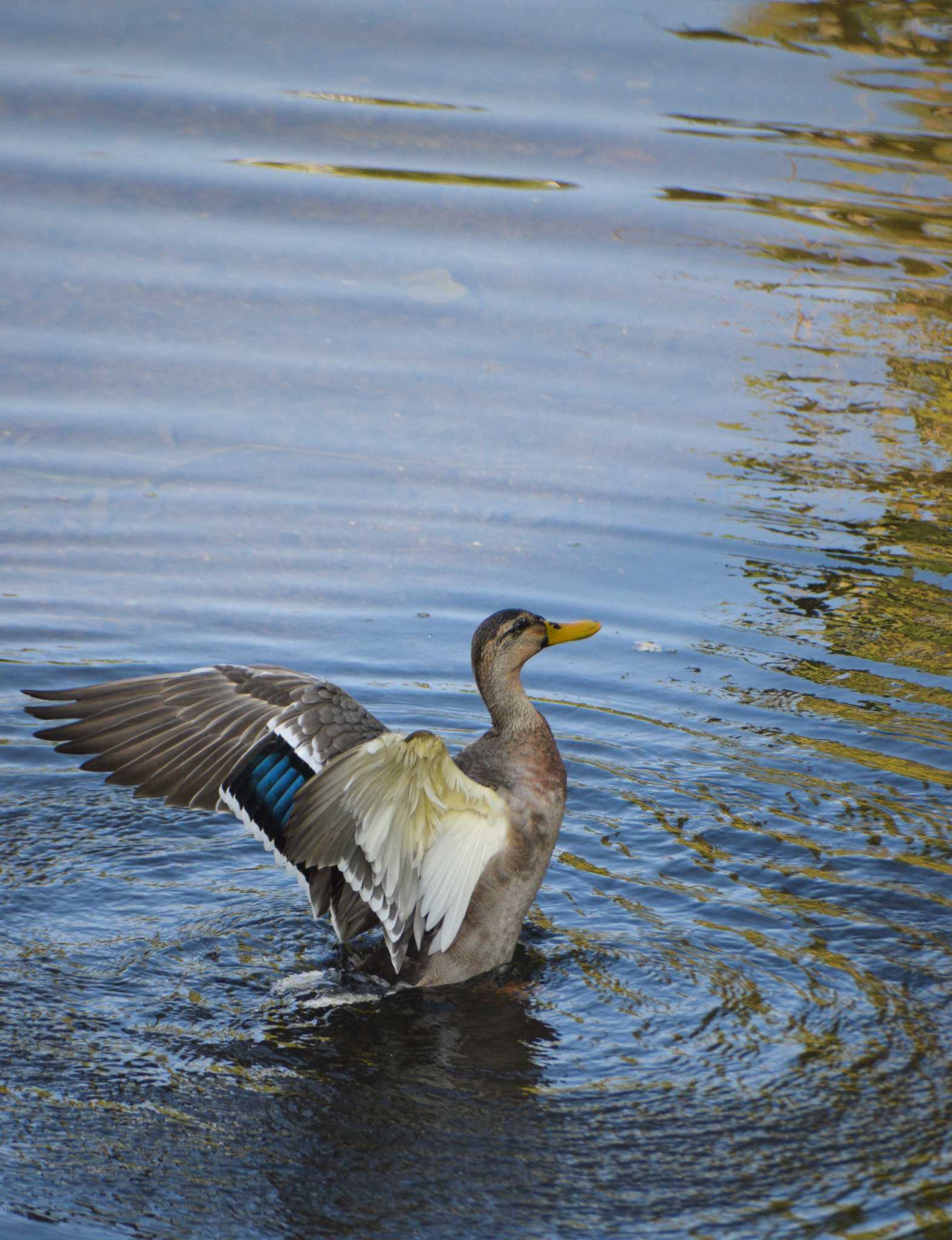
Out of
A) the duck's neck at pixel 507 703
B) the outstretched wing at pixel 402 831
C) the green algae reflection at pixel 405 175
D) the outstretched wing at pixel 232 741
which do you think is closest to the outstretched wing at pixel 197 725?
the outstretched wing at pixel 232 741

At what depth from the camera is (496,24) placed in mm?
15641

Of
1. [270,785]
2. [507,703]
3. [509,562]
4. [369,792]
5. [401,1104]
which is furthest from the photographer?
[509,562]

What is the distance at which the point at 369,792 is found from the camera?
5219mm

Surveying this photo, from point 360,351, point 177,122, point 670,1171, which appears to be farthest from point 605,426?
point 670,1171

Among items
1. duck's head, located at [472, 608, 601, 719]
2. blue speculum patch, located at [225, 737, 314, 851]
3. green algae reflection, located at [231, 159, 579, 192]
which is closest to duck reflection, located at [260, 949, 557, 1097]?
blue speculum patch, located at [225, 737, 314, 851]

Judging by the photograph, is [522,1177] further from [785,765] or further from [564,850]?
[785,765]

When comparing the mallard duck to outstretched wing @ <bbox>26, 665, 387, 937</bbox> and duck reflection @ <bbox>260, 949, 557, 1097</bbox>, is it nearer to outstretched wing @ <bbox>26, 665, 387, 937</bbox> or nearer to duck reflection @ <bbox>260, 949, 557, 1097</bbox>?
outstretched wing @ <bbox>26, 665, 387, 937</bbox>

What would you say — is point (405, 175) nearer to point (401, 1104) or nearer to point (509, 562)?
point (509, 562)

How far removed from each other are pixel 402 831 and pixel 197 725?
890mm

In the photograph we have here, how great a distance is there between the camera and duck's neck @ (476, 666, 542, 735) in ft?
19.4

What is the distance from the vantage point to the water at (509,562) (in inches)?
183

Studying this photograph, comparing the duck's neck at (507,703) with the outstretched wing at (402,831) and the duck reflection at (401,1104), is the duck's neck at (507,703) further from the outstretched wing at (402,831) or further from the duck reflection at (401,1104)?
the duck reflection at (401,1104)

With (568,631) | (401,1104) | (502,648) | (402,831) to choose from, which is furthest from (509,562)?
(401,1104)

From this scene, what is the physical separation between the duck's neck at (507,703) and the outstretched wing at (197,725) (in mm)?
486
